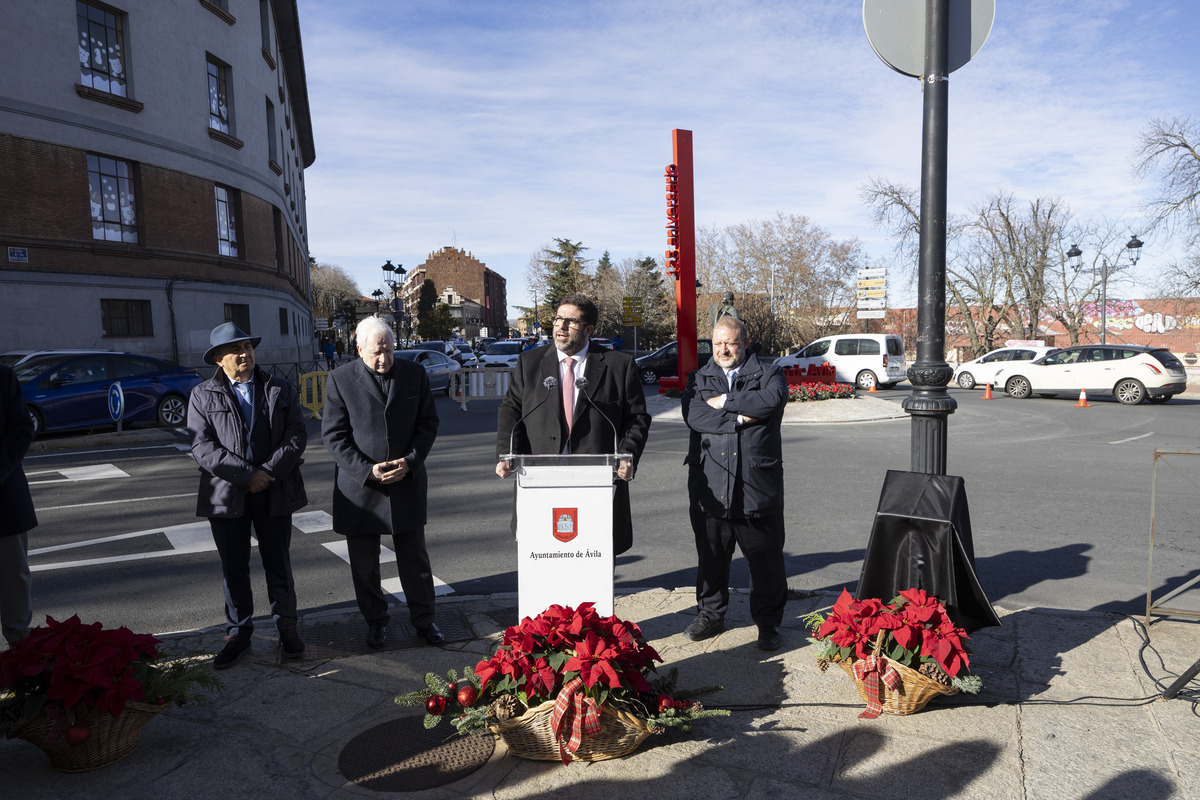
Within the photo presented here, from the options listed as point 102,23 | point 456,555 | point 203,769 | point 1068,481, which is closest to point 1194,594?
point 1068,481

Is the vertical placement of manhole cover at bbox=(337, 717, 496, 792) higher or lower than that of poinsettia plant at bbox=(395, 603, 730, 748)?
lower

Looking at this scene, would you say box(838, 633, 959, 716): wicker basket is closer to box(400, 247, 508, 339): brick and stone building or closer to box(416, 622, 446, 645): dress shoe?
box(416, 622, 446, 645): dress shoe

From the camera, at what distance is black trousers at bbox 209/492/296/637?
422 centimetres

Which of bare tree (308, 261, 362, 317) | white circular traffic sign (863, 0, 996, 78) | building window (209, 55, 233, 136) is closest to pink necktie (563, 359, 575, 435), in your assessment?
white circular traffic sign (863, 0, 996, 78)

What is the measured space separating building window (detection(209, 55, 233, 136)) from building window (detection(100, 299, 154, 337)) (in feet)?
21.1

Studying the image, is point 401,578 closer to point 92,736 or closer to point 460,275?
point 92,736

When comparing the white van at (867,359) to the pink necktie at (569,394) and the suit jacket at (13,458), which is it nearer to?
the pink necktie at (569,394)

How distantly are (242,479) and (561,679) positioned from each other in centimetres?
213

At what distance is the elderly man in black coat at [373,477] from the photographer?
14.3 feet

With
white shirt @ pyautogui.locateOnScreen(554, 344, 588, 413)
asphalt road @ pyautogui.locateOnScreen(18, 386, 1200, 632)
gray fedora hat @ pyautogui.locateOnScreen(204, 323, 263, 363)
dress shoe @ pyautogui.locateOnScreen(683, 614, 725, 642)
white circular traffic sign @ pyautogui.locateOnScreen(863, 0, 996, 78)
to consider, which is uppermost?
white circular traffic sign @ pyautogui.locateOnScreen(863, 0, 996, 78)

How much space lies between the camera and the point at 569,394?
423cm

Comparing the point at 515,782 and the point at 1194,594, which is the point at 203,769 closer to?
the point at 515,782

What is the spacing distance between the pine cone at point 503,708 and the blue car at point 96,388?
13.3 metres

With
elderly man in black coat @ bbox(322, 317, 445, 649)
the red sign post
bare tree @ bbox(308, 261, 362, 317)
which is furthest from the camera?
bare tree @ bbox(308, 261, 362, 317)
